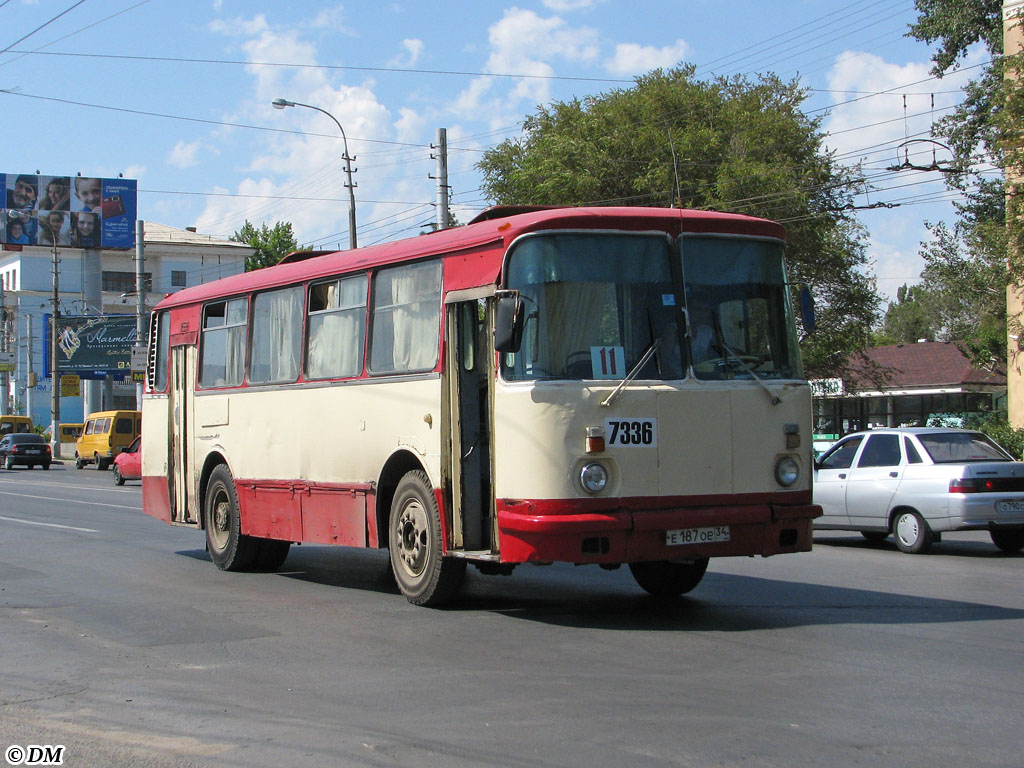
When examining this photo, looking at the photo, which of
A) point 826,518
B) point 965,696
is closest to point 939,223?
point 826,518

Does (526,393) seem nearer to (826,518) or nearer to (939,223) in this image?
(826,518)

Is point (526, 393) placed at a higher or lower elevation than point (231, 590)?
higher

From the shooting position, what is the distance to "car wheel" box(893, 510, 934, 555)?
1576 centimetres

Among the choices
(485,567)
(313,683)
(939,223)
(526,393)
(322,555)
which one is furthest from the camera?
(939,223)

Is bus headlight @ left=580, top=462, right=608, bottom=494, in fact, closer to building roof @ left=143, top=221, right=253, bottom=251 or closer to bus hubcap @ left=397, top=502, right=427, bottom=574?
bus hubcap @ left=397, top=502, right=427, bottom=574

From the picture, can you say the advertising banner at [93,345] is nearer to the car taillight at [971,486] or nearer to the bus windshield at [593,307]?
the car taillight at [971,486]

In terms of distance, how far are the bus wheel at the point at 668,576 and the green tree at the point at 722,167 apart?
25.2 meters

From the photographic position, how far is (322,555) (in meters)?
15.7

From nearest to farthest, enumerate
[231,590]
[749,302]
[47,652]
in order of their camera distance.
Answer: [47,652] → [749,302] → [231,590]

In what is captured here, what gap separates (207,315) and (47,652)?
671 centimetres

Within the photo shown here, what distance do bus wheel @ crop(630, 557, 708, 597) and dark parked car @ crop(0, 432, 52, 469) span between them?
4695 cm

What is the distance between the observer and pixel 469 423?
10.2 m

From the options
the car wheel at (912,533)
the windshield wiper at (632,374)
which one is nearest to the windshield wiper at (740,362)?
the windshield wiper at (632,374)

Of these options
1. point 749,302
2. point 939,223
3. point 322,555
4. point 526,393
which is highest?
point 939,223
